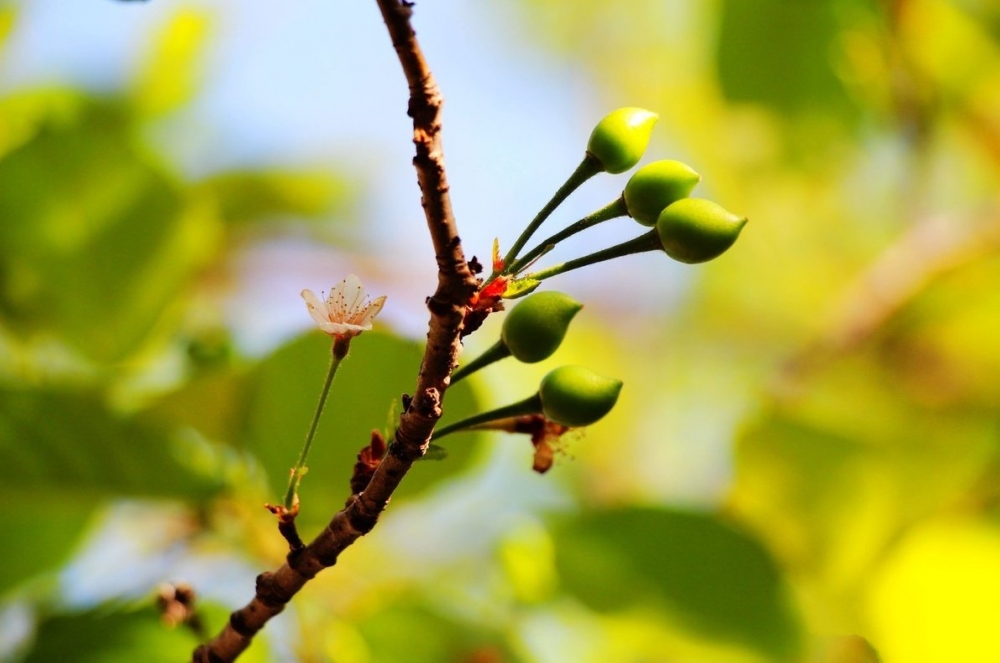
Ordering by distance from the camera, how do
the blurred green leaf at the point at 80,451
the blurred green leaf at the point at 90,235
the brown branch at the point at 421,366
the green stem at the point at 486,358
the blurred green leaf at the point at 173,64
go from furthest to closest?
the blurred green leaf at the point at 173,64 < the blurred green leaf at the point at 90,235 < the blurred green leaf at the point at 80,451 < the green stem at the point at 486,358 < the brown branch at the point at 421,366

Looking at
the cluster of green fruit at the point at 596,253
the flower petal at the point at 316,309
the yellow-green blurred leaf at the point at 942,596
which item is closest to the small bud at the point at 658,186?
the cluster of green fruit at the point at 596,253

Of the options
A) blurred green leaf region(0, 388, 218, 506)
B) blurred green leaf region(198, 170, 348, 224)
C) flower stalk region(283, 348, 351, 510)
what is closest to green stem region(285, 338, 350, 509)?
flower stalk region(283, 348, 351, 510)

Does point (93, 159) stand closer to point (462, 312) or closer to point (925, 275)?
point (462, 312)

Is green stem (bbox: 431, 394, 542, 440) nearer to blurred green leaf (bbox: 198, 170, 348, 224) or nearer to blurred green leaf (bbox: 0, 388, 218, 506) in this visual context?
blurred green leaf (bbox: 0, 388, 218, 506)

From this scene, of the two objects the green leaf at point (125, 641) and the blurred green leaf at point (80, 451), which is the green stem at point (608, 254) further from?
the blurred green leaf at point (80, 451)

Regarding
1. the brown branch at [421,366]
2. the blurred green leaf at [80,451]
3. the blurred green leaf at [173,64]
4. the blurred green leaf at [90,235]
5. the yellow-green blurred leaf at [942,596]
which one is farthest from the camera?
the blurred green leaf at [173,64]

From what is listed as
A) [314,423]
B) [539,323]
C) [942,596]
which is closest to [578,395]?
[539,323]
